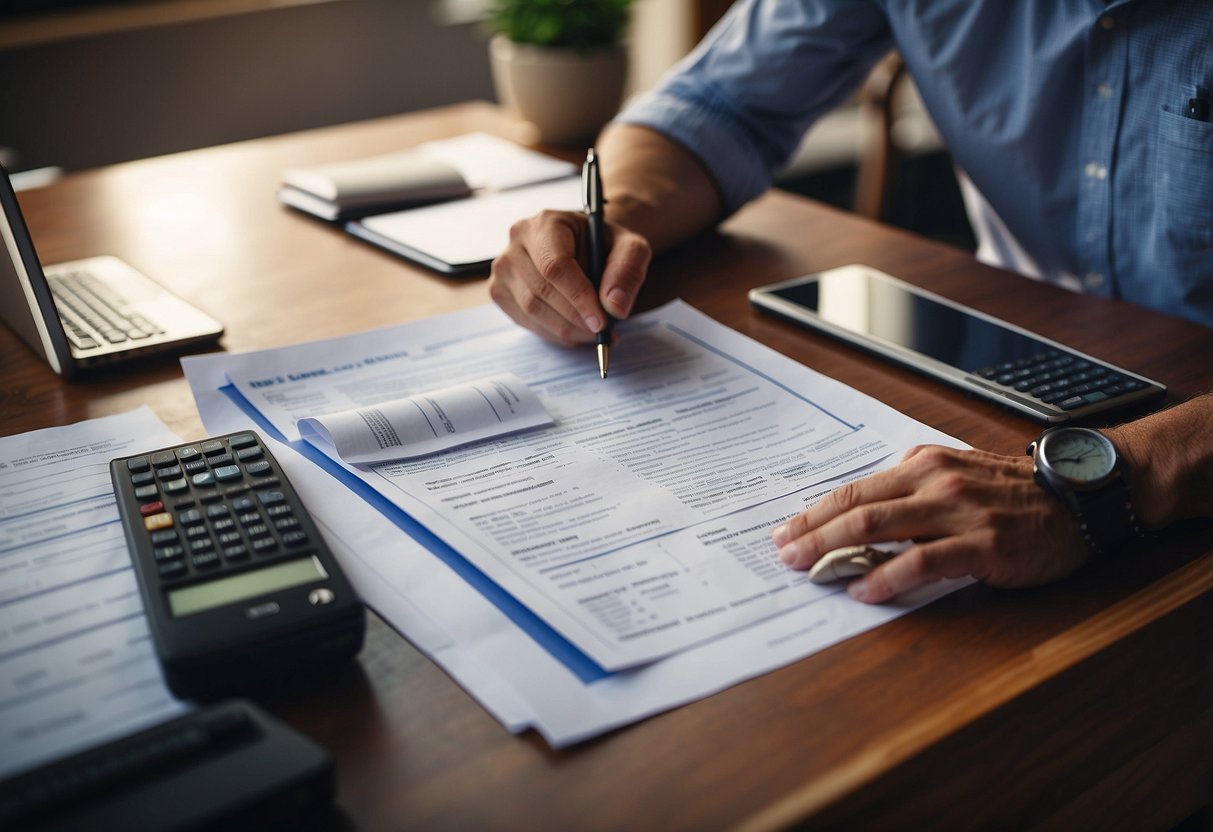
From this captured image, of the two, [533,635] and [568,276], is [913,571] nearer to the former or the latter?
[533,635]

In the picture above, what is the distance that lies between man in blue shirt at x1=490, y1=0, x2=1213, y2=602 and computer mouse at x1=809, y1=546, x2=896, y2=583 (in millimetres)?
35

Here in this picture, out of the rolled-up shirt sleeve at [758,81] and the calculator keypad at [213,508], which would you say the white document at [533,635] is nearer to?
the calculator keypad at [213,508]

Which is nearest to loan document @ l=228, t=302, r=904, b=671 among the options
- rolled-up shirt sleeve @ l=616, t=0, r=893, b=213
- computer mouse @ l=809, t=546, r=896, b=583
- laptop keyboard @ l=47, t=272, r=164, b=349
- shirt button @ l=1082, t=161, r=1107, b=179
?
computer mouse @ l=809, t=546, r=896, b=583

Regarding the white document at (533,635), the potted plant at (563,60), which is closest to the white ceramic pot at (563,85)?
the potted plant at (563,60)

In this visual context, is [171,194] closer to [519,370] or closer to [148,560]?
[519,370]

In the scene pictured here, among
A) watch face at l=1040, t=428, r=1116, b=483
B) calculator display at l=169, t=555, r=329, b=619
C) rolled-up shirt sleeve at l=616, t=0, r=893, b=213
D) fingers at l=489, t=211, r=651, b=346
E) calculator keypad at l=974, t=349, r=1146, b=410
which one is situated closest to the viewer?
calculator display at l=169, t=555, r=329, b=619

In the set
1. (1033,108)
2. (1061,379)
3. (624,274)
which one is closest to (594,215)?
(624,274)

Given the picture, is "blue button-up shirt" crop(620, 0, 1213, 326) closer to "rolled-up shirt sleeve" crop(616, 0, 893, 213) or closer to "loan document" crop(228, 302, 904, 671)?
"rolled-up shirt sleeve" crop(616, 0, 893, 213)

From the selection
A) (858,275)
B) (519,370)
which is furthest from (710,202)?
(519,370)

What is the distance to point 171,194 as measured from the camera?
1.25m

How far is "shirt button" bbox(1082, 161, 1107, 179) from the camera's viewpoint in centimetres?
106

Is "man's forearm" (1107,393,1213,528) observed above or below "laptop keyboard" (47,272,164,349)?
below

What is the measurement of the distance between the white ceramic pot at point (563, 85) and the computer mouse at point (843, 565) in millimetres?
982

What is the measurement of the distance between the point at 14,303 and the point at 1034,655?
801 millimetres
